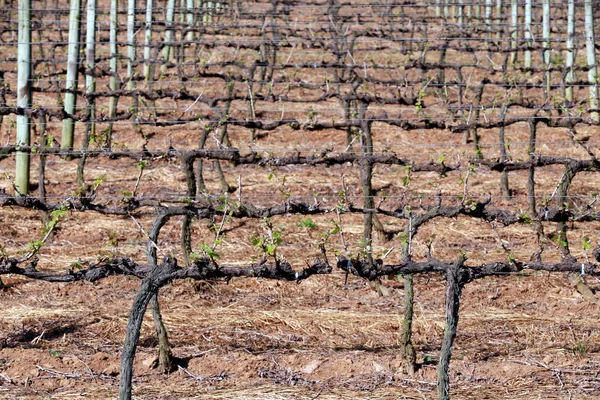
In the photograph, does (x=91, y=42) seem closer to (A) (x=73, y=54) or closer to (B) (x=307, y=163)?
(A) (x=73, y=54)

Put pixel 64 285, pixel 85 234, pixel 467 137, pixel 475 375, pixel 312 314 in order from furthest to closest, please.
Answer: pixel 467 137, pixel 85 234, pixel 64 285, pixel 312 314, pixel 475 375

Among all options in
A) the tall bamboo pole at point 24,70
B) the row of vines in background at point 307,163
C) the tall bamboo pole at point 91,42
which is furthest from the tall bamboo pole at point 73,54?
the tall bamboo pole at point 24,70

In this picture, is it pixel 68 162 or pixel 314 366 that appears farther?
pixel 68 162

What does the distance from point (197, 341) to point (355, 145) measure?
5.20 m

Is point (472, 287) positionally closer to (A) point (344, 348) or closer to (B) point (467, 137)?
(A) point (344, 348)

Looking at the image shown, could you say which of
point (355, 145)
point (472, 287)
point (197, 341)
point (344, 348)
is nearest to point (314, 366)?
point (344, 348)

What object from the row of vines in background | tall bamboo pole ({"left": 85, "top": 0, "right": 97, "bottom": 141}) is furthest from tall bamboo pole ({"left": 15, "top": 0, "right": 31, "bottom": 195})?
tall bamboo pole ({"left": 85, "top": 0, "right": 97, "bottom": 141})

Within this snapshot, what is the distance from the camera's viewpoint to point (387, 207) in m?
7.89

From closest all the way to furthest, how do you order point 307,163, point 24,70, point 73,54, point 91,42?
1. point 307,163
2. point 24,70
3. point 73,54
4. point 91,42

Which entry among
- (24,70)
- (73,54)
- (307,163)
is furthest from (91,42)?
(307,163)

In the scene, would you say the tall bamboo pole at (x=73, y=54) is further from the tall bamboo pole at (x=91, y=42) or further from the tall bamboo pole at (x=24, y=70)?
the tall bamboo pole at (x=24, y=70)

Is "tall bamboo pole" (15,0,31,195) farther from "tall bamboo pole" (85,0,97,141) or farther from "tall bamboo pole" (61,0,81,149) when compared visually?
"tall bamboo pole" (85,0,97,141)

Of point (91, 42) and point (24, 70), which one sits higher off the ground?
point (91, 42)

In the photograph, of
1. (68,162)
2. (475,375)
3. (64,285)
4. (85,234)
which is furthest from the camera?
(68,162)
